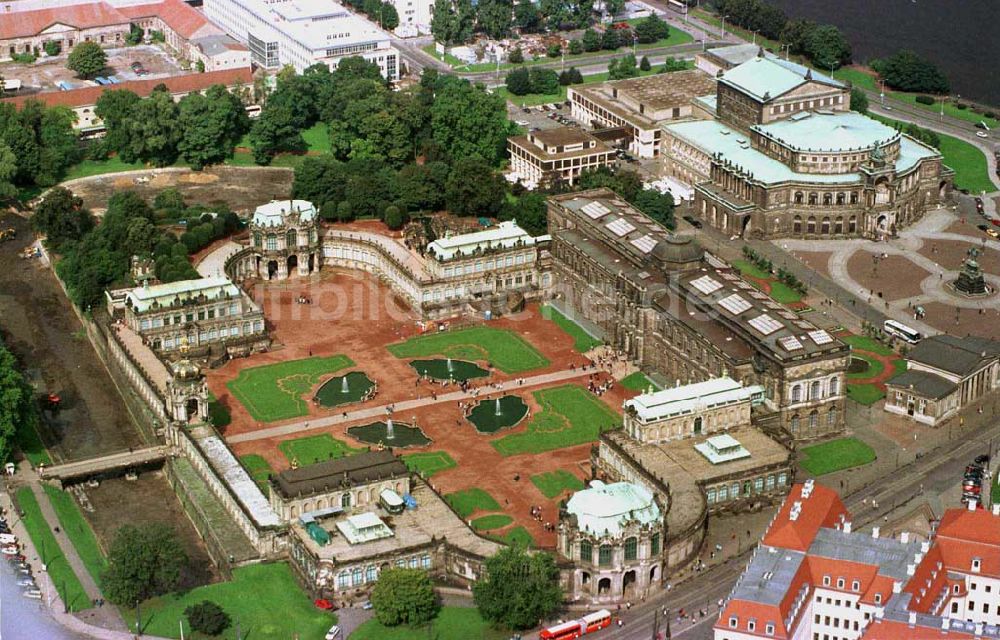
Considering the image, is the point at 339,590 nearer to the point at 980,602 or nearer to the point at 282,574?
the point at 282,574

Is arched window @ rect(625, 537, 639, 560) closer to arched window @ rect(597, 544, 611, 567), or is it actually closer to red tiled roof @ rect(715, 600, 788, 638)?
arched window @ rect(597, 544, 611, 567)

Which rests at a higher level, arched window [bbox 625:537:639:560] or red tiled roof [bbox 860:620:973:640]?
red tiled roof [bbox 860:620:973:640]

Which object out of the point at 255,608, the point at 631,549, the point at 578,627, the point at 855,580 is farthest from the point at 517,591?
the point at 855,580

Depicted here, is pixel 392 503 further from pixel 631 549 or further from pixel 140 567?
pixel 140 567

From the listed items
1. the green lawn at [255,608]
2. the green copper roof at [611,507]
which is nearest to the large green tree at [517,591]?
the green copper roof at [611,507]

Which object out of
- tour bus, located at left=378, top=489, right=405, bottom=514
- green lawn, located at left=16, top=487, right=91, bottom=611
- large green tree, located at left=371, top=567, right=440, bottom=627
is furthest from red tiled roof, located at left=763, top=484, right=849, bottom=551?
green lawn, located at left=16, top=487, right=91, bottom=611
